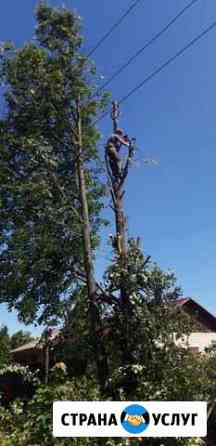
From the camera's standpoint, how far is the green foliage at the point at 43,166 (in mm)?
14867

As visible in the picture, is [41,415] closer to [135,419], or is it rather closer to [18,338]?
[135,419]

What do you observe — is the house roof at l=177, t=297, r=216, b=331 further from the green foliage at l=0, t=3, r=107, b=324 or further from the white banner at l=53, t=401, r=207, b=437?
the white banner at l=53, t=401, r=207, b=437

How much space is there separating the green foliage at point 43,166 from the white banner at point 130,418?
847 centimetres

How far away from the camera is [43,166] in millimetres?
15203

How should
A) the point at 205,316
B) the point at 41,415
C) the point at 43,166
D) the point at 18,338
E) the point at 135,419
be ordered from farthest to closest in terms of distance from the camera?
the point at 18,338, the point at 205,316, the point at 43,166, the point at 41,415, the point at 135,419

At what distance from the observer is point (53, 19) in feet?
50.7

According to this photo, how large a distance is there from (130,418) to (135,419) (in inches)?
3.2

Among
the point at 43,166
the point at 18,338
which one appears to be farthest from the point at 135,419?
the point at 18,338

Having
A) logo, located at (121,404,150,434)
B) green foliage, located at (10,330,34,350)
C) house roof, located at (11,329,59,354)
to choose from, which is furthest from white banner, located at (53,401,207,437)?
green foliage, located at (10,330,34,350)

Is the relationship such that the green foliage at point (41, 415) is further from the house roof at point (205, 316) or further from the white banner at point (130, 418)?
the house roof at point (205, 316)

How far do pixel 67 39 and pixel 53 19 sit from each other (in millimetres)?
762

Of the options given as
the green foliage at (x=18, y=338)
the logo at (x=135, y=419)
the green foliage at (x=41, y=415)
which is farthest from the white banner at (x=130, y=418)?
the green foliage at (x=18, y=338)

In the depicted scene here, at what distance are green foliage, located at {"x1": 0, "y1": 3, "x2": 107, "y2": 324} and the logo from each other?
852 centimetres

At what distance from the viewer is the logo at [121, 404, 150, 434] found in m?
5.88
